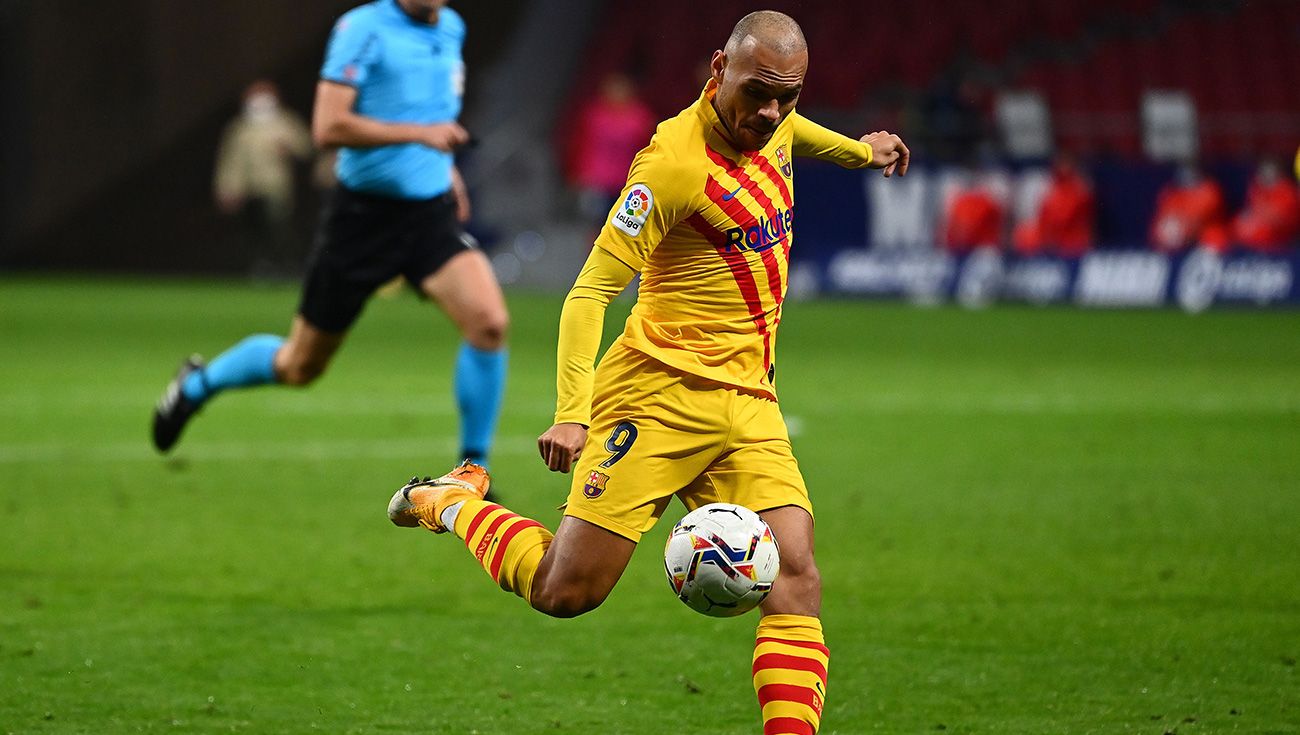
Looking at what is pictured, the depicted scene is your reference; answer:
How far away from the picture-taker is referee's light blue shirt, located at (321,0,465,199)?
791 cm

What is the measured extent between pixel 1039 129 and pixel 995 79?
133 inches

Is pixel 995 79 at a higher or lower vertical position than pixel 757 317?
lower

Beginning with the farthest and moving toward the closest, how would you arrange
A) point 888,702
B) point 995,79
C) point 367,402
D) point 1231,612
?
1. point 995,79
2. point 367,402
3. point 1231,612
4. point 888,702

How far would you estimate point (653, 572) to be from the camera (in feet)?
22.7

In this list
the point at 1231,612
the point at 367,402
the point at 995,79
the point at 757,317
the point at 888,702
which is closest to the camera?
the point at 757,317

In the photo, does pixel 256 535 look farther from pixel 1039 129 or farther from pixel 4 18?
pixel 4 18

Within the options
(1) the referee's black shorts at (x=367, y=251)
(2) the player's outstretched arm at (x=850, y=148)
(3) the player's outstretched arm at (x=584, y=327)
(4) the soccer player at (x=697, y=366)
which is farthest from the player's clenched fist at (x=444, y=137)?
(3) the player's outstretched arm at (x=584, y=327)

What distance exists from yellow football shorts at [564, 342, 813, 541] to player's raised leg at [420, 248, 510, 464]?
135 inches

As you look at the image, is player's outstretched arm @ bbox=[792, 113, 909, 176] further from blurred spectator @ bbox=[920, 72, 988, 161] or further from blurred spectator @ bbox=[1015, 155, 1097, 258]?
blurred spectator @ bbox=[920, 72, 988, 161]

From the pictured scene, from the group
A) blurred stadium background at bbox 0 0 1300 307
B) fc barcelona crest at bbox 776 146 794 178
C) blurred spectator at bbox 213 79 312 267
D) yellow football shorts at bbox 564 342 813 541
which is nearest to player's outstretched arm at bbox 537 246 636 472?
yellow football shorts at bbox 564 342 813 541

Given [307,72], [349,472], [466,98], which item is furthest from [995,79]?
[349,472]

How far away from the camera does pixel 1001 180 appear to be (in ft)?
73.4

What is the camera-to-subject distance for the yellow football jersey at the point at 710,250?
14.5 feet

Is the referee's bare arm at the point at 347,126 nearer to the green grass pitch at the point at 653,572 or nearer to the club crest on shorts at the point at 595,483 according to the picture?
the green grass pitch at the point at 653,572
